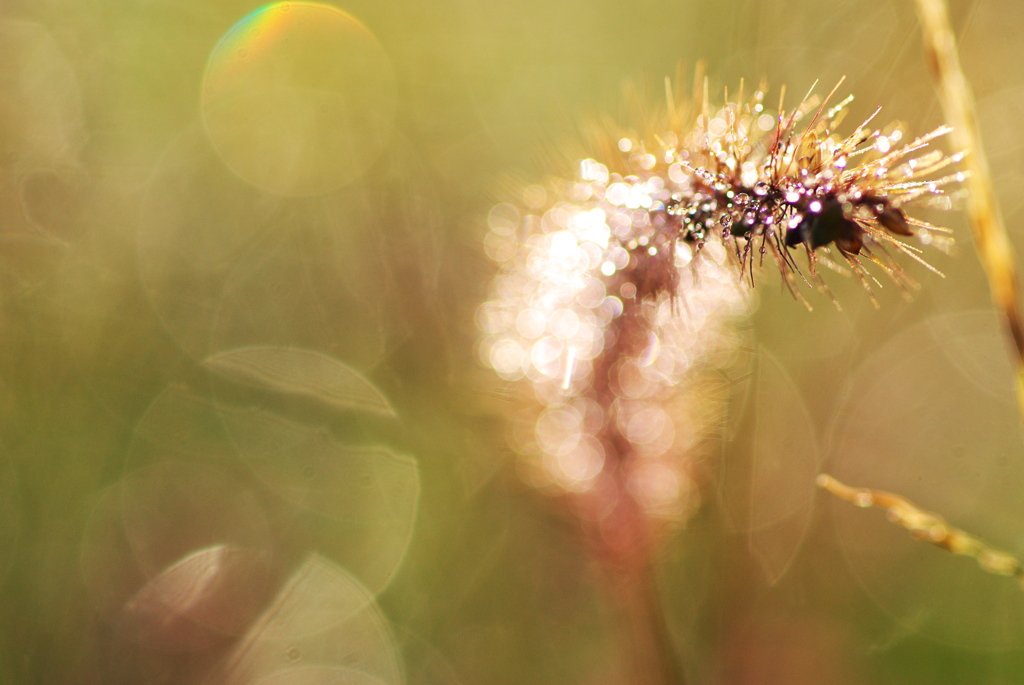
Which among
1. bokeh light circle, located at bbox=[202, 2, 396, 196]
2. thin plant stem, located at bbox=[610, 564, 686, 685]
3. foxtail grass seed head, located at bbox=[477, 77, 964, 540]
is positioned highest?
bokeh light circle, located at bbox=[202, 2, 396, 196]

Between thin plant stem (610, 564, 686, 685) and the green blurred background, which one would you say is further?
the green blurred background

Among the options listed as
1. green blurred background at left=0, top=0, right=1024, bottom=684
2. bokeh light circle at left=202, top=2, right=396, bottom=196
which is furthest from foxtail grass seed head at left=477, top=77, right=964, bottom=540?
bokeh light circle at left=202, top=2, right=396, bottom=196

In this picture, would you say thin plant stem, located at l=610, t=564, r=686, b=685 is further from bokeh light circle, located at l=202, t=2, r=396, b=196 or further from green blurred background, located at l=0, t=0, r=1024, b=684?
bokeh light circle, located at l=202, t=2, r=396, b=196

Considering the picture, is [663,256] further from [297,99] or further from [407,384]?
[297,99]

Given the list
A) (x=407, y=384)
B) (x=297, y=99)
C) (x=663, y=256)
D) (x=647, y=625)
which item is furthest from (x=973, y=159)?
(x=297, y=99)

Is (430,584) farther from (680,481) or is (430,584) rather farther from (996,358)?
(996,358)

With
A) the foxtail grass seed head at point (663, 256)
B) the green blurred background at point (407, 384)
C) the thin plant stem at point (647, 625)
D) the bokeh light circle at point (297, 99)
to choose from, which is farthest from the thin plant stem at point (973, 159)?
the bokeh light circle at point (297, 99)

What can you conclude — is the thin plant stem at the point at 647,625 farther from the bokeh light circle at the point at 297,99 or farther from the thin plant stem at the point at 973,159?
the bokeh light circle at the point at 297,99
